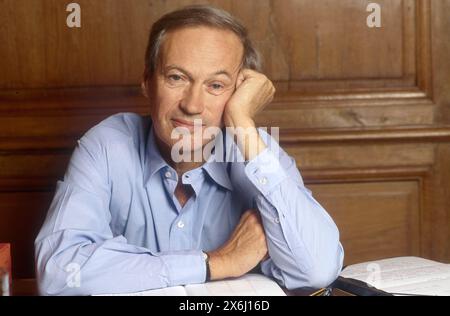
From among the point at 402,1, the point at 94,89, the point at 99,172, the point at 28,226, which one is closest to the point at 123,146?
the point at 99,172

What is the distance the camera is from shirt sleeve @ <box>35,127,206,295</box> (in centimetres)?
133

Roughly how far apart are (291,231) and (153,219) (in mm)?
338

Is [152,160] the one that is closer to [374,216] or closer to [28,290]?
[28,290]

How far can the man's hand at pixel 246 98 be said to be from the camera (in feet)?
5.10

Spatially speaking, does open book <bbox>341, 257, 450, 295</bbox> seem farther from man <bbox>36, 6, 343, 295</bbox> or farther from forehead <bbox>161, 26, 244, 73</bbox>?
forehead <bbox>161, 26, 244, 73</bbox>

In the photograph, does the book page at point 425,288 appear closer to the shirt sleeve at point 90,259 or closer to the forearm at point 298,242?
the forearm at point 298,242

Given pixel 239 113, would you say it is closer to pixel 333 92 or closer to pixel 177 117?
pixel 177 117

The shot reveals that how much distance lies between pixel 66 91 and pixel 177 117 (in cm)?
70

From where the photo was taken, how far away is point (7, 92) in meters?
2.14

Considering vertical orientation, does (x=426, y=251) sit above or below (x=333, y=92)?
below

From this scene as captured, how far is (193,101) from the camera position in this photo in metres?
1.53

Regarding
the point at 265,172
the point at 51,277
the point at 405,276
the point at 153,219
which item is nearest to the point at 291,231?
the point at 265,172
